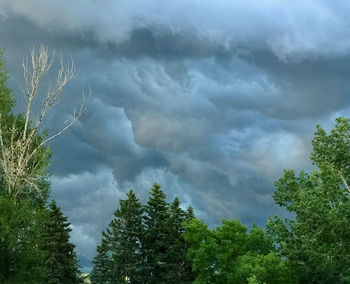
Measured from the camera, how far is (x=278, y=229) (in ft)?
138

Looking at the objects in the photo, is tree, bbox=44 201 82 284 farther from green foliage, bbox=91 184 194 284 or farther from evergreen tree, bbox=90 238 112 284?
evergreen tree, bbox=90 238 112 284

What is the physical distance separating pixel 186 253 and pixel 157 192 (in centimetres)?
880

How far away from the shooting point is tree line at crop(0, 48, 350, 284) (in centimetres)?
3059

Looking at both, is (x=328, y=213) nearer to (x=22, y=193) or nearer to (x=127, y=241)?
(x=22, y=193)

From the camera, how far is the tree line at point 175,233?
100ft

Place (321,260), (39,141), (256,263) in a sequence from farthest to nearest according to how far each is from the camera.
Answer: (256,263)
(321,260)
(39,141)

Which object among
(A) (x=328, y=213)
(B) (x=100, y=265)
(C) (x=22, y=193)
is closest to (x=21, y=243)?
(C) (x=22, y=193)

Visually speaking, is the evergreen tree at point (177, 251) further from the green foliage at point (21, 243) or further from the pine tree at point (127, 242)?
the green foliage at point (21, 243)

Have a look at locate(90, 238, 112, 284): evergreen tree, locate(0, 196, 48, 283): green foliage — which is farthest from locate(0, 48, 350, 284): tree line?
locate(90, 238, 112, 284): evergreen tree

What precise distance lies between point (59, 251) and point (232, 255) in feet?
63.4

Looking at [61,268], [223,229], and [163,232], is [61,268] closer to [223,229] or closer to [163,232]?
[163,232]

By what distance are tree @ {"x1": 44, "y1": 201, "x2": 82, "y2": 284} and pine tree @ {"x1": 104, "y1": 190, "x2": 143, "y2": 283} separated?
5498 millimetres

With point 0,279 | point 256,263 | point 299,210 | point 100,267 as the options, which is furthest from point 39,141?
point 100,267

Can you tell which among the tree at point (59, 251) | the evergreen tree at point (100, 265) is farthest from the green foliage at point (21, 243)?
the evergreen tree at point (100, 265)
